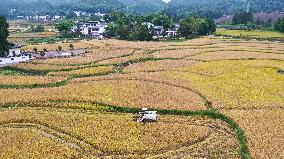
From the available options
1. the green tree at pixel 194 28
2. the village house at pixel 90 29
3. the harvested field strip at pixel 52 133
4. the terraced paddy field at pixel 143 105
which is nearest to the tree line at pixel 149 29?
the green tree at pixel 194 28

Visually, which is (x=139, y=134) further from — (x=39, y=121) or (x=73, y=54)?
(x=73, y=54)

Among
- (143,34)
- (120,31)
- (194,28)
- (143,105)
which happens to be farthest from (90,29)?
(143,105)

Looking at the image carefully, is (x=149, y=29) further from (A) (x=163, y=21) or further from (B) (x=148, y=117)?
(B) (x=148, y=117)

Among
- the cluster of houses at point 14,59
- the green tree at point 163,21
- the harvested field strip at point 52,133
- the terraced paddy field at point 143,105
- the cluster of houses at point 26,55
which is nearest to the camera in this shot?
the terraced paddy field at point 143,105

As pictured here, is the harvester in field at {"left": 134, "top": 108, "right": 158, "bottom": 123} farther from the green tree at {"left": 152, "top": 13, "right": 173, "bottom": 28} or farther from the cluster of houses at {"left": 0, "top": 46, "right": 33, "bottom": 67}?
the green tree at {"left": 152, "top": 13, "right": 173, "bottom": 28}

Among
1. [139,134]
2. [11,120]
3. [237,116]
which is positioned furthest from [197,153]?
[11,120]

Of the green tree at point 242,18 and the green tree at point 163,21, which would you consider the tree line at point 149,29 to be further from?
the green tree at point 242,18

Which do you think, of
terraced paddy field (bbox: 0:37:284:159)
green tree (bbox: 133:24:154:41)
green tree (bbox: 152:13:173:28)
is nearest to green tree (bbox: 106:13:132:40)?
green tree (bbox: 133:24:154:41)

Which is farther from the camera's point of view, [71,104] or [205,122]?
[71,104]
